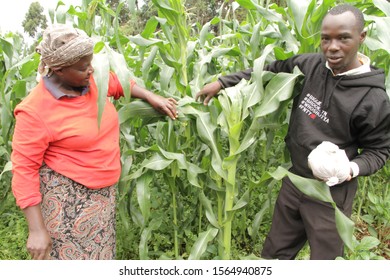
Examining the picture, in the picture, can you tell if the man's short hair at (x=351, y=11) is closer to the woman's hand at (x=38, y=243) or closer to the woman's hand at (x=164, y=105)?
the woman's hand at (x=164, y=105)

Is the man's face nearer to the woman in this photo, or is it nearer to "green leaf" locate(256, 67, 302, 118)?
"green leaf" locate(256, 67, 302, 118)

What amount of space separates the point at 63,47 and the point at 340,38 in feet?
3.33

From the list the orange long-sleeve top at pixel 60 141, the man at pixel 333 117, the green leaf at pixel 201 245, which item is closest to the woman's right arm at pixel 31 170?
the orange long-sleeve top at pixel 60 141

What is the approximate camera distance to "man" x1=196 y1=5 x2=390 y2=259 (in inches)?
59.0

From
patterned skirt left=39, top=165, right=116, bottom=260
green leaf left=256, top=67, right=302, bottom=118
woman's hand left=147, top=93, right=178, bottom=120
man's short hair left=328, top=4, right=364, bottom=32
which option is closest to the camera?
man's short hair left=328, top=4, right=364, bottom=32

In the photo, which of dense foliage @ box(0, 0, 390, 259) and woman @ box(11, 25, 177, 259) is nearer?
woman @ box(11, 25, 177, 259)

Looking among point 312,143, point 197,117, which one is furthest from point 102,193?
point 312,143

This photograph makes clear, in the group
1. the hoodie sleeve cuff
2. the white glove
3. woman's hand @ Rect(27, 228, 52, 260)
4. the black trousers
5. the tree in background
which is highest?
the white glove

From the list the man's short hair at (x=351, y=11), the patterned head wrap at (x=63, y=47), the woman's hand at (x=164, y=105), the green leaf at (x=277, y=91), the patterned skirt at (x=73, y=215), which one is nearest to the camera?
the patterned head wrap at (x=63, y=47)

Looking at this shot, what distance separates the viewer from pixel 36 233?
1525 millimetres

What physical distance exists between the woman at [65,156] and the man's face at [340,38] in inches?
35.1

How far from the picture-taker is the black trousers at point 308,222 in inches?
68.6

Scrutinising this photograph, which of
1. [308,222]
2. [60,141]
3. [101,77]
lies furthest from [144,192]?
[308,222]

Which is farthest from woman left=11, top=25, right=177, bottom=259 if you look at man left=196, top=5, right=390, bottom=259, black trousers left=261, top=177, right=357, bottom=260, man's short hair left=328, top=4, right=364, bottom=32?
man's short hair left=328, top=4, right=364, bottom=32
